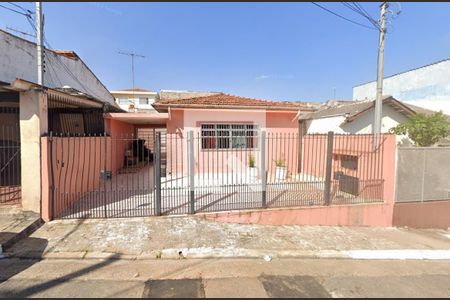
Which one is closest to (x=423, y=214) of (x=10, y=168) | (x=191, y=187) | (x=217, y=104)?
(x=191, y=187)

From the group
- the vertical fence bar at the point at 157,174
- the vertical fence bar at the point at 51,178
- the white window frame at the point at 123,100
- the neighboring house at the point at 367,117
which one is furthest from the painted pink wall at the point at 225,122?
the white window frame at the point at 123,100

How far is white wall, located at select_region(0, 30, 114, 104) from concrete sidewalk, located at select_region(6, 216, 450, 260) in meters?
6.59

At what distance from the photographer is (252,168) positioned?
9695 millimetres

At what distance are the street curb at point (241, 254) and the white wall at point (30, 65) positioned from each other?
7.40m

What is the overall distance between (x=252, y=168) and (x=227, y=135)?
1757 millimetres

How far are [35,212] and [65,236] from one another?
1236 mm

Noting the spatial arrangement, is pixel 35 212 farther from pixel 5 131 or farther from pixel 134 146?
pixel 134 146

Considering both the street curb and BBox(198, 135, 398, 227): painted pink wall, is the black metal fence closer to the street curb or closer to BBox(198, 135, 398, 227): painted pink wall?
BBox(198, 135, 398, 227): painted pink wall

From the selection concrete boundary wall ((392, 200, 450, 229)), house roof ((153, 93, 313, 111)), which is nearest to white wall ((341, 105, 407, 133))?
house roof ((153, 93, 313, 111))

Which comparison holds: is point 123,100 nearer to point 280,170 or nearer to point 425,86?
point 280,170

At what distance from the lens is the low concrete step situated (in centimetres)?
426

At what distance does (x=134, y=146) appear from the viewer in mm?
13219

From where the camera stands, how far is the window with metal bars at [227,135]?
1020 cm

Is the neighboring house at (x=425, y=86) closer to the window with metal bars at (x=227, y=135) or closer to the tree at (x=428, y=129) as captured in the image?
the tree at (x=428, y=129)
